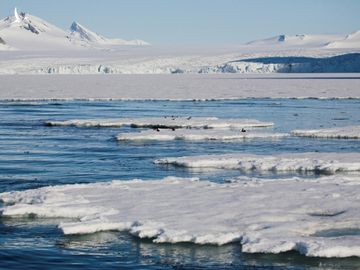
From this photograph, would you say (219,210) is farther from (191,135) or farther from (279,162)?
(191,135)

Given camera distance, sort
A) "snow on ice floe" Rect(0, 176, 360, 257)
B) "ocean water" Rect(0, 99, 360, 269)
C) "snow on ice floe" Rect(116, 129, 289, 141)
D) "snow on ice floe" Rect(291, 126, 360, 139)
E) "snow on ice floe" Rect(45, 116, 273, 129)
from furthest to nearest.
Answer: "snow on ice floe" Rect(45, 116, 273, 129), "snow on ice floe" Rect(291, 126, 360, 139), "snow on ice floe" Rect(116, 129, 289, 141), "snow on ice floe" Rect(0, 176, 360, 257), "ocean water" Rect(0, 99, 360, 269)

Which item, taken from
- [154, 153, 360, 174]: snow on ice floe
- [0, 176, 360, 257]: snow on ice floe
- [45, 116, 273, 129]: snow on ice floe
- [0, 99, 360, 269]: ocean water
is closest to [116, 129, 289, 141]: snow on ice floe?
[0, 99, 360, 269]: ocean water

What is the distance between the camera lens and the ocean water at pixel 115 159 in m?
8.38

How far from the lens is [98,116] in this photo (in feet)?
93.0

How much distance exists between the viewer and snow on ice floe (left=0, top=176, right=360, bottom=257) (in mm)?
8914

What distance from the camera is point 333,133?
20.8 meters

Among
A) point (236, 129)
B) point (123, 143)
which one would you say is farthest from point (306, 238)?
point (236, 129)

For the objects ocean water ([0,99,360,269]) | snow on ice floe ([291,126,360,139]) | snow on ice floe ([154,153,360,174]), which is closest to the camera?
ocean water ([0,99,360,269])

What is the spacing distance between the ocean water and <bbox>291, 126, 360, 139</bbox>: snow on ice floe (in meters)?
0.82

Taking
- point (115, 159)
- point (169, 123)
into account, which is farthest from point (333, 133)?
point (115, 159)

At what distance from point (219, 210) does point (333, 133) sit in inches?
438

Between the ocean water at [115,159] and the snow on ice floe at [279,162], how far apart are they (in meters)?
0.58

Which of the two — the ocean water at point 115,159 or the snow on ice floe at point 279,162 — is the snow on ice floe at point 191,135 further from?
the snow on ice floe at point 279,162

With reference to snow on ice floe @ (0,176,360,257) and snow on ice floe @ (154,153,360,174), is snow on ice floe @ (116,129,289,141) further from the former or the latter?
snow on ice floe @ (0,176,360,257)
